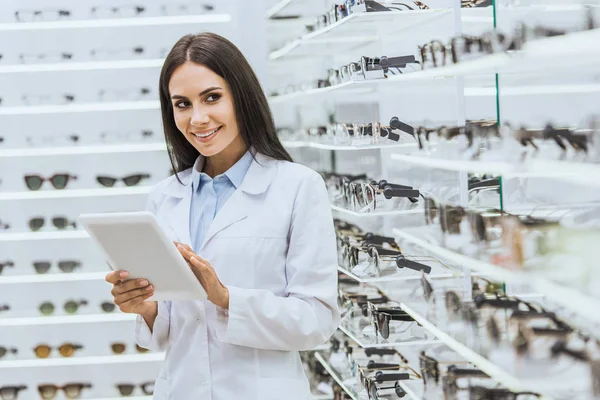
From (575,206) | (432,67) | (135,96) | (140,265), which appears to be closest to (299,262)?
(140,265)

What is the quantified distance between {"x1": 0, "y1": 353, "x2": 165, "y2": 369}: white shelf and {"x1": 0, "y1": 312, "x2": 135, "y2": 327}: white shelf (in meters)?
0.26

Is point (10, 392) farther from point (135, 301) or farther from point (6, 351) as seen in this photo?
point (135, 301)

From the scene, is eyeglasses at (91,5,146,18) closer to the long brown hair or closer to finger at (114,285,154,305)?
the long brown hair

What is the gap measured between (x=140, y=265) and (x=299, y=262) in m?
0.43

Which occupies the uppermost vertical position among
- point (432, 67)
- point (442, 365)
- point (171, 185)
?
point (432, 67)

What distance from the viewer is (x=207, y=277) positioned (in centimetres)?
231

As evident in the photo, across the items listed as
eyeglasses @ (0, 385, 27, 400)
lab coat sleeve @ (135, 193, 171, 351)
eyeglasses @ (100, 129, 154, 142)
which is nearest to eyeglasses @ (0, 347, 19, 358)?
eyeglasses @ (0, 385, 27, 400)

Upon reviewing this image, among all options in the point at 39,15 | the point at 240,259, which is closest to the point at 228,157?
the point at 240,259

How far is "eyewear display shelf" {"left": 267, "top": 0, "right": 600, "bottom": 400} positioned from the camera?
1.62 meters

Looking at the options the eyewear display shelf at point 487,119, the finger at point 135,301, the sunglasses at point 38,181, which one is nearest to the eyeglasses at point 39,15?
the sunglasses at point 38,181

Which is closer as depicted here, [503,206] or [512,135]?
[512,135]

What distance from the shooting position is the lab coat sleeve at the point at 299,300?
238 cm

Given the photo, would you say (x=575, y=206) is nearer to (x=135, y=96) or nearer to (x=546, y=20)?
(x=546, y=20)

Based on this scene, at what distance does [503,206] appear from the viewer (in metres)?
2.31
